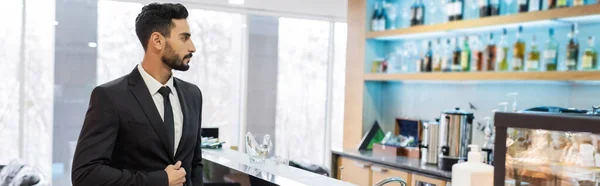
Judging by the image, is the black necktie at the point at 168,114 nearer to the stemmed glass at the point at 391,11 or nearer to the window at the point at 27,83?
the stemmed glass at the point at 391,11

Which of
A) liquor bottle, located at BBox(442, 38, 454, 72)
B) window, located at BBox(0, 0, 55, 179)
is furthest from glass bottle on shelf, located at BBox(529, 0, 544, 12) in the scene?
window, located at BBox(0, 0, 55, 179)

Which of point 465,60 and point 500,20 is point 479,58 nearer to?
point 465,60

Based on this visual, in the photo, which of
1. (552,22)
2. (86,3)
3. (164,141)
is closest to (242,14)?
(86,3)

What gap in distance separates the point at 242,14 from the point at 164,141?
4752 millimetres

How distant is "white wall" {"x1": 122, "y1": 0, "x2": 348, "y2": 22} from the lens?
19.4 ft

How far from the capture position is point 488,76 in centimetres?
393

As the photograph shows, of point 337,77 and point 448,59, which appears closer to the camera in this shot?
point 448,59

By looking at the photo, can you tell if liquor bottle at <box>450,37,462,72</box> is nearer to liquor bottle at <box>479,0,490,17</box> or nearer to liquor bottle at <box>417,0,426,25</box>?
liquor bottle at <box>479,0,490,17</box>

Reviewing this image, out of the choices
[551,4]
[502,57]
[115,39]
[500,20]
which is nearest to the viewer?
[551,4]

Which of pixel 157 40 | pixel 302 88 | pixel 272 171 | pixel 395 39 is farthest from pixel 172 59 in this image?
pixel 302 88

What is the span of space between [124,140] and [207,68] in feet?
15.2

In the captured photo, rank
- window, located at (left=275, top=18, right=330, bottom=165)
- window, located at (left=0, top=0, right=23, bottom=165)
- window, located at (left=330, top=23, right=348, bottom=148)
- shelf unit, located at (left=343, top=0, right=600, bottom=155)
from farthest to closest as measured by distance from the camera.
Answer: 1. window, located at (left=330, top=23, right=348, bottom=148)
2. window, located at (left=275, top=18, right=330, bottom=165)
3. window, located at (left=0, top=0, right=23, bottom=165)
4. shelf unit, located at (left=343, top=0, right=600, bottom=155)

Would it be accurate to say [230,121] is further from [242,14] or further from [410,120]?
[410,120]

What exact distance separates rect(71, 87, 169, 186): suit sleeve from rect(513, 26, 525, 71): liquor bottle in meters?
2.81
